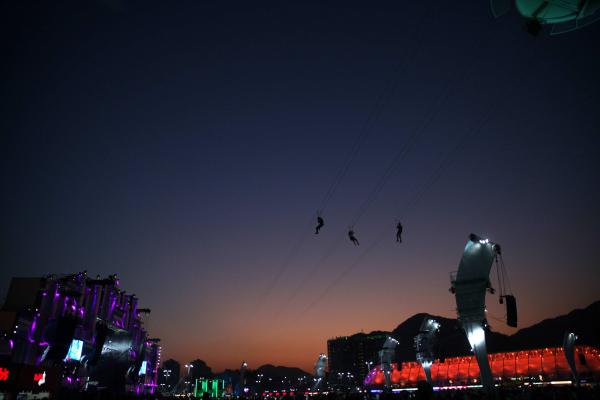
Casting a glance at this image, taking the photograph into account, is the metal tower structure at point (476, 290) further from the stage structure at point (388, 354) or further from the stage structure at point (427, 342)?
the stage structure at point (388, 354)

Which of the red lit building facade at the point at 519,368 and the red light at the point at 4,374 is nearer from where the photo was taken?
the red light at the point at 4,374

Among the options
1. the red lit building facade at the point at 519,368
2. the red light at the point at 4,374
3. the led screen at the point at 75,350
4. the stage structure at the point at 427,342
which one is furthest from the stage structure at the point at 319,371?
the red light at the point at 4,374

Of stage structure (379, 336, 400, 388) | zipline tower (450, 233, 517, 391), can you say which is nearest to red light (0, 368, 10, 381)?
zipline tower (450, 233, 517, 391)

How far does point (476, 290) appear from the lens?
2581 centimetres

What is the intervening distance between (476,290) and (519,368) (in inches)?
1787

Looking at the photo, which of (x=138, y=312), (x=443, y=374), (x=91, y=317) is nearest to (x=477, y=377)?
(x=443, y=374)

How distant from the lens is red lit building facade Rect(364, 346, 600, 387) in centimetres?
5178

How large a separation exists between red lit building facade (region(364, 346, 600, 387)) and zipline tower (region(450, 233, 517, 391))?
19.8 m

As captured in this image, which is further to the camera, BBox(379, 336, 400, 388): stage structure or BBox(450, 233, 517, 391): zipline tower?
BBox(379, 336, 400, 388): stage structure

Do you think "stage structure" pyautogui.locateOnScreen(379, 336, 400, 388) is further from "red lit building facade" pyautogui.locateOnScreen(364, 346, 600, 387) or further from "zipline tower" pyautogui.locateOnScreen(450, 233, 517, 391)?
"zipline tower" pyautogui.locateOnScreen(450, 233, 517, 391)

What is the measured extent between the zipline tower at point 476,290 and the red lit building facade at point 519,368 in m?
19.8

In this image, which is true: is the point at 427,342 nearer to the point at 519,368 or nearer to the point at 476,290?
the point at 476,290

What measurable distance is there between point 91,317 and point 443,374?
201 feet

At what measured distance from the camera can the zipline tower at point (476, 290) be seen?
2538 cm
